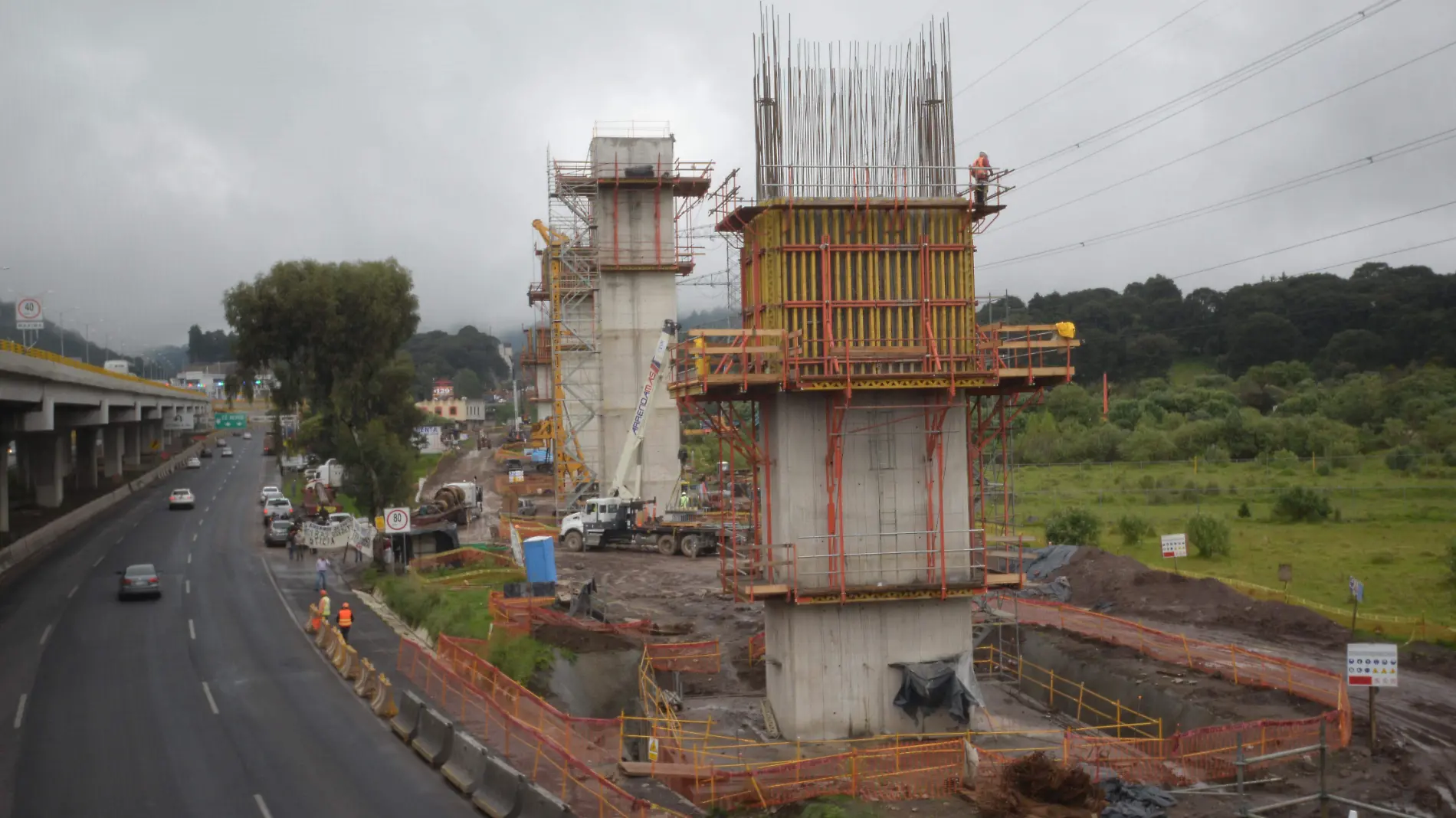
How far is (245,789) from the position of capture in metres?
20.6

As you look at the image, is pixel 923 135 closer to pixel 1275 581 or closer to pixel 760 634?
pixel 760 634

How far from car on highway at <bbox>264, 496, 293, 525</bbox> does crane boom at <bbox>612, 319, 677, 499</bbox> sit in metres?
19.4

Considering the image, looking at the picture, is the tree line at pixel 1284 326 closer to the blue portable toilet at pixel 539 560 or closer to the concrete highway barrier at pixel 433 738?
the blue portable toilet at pixel 539 560

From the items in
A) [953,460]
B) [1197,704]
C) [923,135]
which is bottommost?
[1197,704]

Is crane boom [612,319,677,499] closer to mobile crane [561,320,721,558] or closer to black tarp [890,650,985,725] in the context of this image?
mobile crane [561,320,721,558]

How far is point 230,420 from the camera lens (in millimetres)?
155375

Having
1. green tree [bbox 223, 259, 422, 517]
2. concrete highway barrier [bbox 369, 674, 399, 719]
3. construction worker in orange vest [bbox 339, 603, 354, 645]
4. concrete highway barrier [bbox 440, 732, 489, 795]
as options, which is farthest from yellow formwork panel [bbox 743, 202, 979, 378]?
green tree [bbox 223, 259, 422, 517]

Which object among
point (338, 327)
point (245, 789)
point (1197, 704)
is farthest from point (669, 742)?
point (338, 327)

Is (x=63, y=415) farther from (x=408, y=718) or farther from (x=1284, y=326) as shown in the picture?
(x=1284, y=326)

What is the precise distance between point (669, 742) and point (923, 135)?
13.5 m

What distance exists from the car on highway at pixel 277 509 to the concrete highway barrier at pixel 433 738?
43541 mm

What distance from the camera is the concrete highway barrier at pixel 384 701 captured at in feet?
85.0

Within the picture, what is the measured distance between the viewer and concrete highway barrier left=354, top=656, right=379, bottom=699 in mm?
27656

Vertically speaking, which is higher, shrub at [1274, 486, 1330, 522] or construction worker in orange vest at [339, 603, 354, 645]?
shrub at [1274, 486, 1330, 522]
